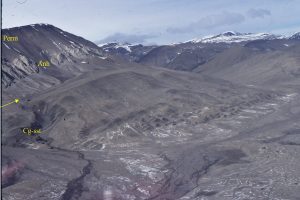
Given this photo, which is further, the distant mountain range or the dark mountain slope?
the dark mountain slope

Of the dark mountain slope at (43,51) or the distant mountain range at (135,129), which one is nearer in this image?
the distant mountain range at (135,129)

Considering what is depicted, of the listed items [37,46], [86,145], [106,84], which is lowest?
[86,145]

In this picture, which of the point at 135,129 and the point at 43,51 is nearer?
the point at 135,129

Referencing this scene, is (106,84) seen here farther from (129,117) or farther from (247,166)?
(247,166)

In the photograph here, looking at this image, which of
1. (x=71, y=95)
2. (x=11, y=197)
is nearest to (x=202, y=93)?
(x=71, y=95)

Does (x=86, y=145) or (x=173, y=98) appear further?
(x=173, y=98)

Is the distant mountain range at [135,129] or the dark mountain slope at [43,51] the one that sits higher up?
the dark mountain slope at [43,51]

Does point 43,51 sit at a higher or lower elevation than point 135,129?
higher

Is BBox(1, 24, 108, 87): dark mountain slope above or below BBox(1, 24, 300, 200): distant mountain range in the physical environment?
above

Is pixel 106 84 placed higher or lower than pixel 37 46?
lower

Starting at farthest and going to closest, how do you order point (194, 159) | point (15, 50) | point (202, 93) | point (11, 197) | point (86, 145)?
point (15, 50) → point (202, 93) → point (86, 145) → point (194, 159) → point (11, 197)

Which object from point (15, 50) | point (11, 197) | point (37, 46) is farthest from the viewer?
point (37, 46)
